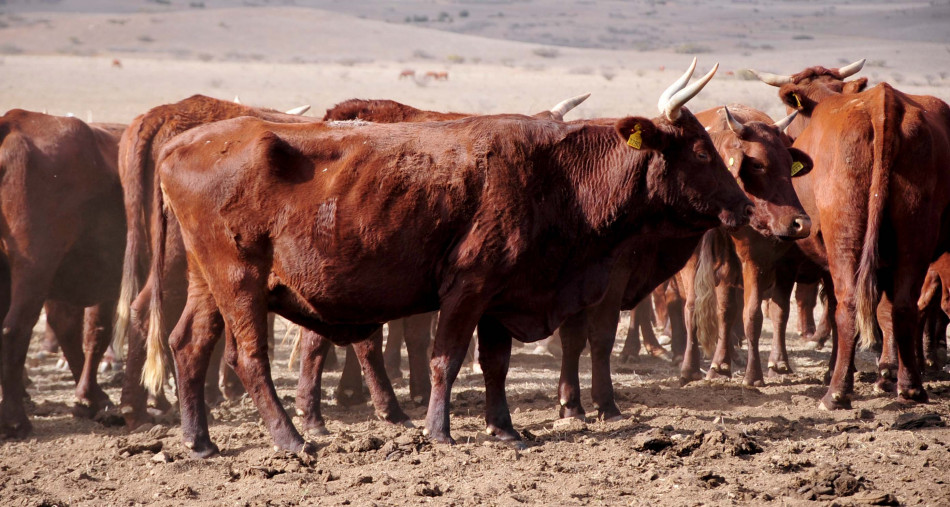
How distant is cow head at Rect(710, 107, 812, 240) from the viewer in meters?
7.36

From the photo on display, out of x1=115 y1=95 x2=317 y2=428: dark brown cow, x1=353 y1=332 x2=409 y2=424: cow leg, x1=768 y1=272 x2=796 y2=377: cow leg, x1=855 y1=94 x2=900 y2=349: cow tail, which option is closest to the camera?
x1=855 y1=94 x2=900 y2=349: cow tail

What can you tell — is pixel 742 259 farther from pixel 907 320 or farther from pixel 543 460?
pixel 543 460

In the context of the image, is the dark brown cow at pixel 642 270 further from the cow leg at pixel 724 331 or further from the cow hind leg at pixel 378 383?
the cow leg at pixel 724 331

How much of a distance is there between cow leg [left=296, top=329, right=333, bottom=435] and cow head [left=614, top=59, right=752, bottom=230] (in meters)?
2.58

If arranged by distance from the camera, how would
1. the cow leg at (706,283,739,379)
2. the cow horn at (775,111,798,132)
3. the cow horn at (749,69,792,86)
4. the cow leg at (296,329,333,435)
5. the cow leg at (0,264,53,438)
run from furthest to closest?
the cow horn at (749,69,792,86) < the cow leg at (706,283,739,379) < the cow horn at (775,111,798,132) < the cow leg at (0,264,53,438) < the cow leg at (296,329,333,435)

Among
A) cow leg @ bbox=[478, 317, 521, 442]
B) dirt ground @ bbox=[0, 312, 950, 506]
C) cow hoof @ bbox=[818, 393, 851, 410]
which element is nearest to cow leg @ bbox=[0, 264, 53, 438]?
dirt ground @ bbox=[0, 312, 950, 506]

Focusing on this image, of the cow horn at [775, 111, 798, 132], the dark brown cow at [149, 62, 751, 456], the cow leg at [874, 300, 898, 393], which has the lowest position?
the cow leg at [874, 300, 898, 393]

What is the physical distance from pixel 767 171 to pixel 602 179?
1.58 meters

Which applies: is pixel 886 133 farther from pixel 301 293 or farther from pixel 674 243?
pixel 301 293

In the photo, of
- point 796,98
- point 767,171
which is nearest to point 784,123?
point 796,98

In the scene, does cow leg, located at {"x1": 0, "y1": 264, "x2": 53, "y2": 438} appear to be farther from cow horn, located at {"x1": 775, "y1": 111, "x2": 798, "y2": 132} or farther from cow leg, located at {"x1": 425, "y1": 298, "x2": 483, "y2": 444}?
cow horn, located at {"x1": 775, "y1": 111, "x2": 798, "y2": 132}

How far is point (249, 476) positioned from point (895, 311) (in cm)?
481

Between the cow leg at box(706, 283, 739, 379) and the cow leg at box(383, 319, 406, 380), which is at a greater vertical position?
A: the cow leg at box(706, 283, 739, 379)

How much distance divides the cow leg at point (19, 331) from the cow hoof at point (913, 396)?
6486 millimetres
